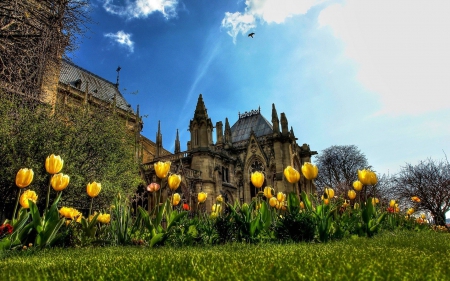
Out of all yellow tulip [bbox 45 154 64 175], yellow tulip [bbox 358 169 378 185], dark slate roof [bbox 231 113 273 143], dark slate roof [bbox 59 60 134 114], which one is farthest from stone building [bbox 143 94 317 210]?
dark slate roof [bbox 59 60 134 114]

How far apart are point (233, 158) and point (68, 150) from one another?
1788 cm

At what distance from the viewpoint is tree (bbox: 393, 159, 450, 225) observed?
2477cm

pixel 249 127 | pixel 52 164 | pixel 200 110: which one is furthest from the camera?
pixel 249 127

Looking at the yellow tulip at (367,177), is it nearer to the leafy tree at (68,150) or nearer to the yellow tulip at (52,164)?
the yellow tulip at (52,164)

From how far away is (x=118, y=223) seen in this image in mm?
5469

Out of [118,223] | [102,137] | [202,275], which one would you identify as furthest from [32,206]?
[102,137]

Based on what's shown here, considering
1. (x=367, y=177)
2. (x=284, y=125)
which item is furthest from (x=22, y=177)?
(x=284, y=125)

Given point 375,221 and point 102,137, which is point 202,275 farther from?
point 102,137

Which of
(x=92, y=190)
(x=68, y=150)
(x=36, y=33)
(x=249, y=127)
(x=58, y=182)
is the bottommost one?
(x=92, y=190)

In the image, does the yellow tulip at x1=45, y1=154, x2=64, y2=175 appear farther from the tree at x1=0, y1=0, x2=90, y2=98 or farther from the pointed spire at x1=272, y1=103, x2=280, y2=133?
the pointed spire at x1=272, y1=103, x2=280, y2=133

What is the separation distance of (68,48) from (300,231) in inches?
454

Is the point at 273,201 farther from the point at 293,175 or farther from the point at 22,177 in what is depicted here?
the point at 22,177

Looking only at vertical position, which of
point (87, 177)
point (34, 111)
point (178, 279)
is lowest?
point (178, 279)

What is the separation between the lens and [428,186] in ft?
88.4
